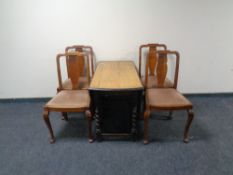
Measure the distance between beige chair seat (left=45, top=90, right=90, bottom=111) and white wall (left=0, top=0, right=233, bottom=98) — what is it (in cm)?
80

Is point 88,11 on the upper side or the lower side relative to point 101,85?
upper

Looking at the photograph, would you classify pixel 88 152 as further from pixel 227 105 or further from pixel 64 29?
pixel 227 105

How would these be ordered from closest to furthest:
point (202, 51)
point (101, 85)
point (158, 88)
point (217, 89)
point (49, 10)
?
point (101, 85)
point (158, 88)
point (49, 10)
point (202, 51)
point (217, 89)

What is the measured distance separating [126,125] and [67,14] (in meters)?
1.63

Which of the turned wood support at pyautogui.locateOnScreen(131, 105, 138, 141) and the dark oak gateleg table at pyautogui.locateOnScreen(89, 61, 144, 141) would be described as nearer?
the dark oak gateleg table at pyautogui.locateOnScreen(89, 61, 144, 141)

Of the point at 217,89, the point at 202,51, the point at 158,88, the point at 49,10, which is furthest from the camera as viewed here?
the point at 217,89

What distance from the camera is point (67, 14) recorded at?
2.61 metres

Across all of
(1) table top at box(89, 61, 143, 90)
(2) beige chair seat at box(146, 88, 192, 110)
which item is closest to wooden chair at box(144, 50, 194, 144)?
(2) beige chair seat at box(146, 88, 192, 110)

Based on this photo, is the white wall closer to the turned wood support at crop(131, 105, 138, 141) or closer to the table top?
the table top

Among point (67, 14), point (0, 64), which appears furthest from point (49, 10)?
point (0, 64)

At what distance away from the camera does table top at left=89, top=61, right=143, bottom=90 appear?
1.91m

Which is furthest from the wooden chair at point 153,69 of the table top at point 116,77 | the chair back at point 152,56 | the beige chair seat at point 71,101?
the beige chair seat at point 71,101

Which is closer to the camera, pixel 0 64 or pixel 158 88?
pixel 158 88

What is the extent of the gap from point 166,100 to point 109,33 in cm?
125
